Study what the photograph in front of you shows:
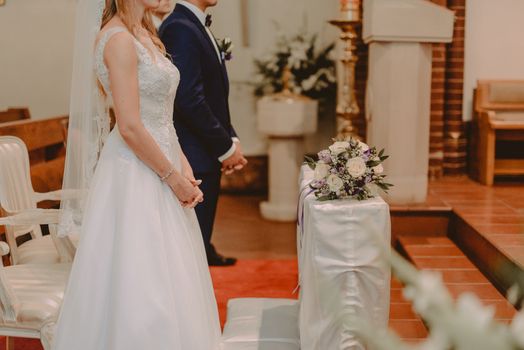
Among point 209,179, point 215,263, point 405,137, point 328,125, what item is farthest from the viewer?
point 328,125

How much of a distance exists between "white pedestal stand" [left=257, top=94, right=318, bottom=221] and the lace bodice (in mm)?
3835

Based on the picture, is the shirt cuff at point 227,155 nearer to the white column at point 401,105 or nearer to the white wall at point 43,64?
the white column at point 401,105

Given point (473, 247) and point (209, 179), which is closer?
point (209, 179)

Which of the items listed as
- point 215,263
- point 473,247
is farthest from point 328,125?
point 473,247

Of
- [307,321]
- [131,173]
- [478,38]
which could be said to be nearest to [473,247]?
[307,321]

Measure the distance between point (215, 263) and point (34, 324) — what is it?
7.33 ft

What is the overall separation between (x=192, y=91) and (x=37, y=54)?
17.1 feet

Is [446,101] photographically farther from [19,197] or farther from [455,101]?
[19,197]

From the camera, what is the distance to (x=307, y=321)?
2414mm

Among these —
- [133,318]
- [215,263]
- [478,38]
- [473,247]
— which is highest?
[478,38]

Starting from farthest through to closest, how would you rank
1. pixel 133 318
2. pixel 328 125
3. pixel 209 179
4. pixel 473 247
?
pixel 328 125 → pixel 473 247 → pixel 209 179 → pixel 133 318

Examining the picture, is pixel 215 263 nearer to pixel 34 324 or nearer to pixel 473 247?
pixel 473 247

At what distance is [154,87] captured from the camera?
247 cm

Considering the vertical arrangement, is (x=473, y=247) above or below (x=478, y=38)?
below
